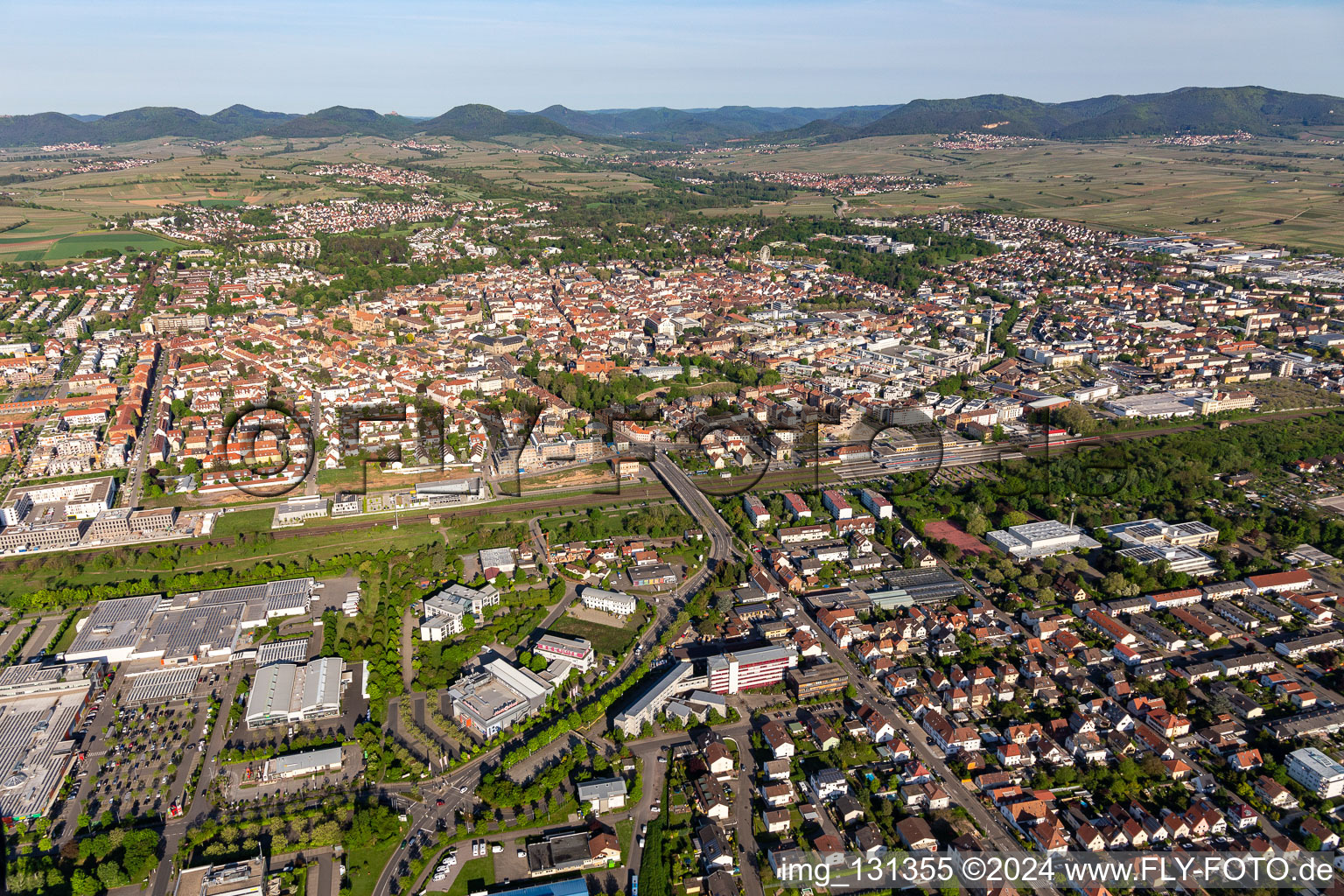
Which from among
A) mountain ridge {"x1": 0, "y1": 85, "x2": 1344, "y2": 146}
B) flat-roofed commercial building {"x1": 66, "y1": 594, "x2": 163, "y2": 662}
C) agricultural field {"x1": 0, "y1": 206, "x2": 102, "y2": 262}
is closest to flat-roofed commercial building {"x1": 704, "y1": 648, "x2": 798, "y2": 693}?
flat-roofed commercial building {"x1": 66, "y1": 594, "x2": 163, "y2": 662}

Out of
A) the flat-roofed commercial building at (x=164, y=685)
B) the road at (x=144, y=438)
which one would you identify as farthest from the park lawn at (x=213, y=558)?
the flat-roofed commercial building at (x=164, y=685)

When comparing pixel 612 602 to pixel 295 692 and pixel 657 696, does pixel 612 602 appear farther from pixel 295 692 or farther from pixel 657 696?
pixel 295 692

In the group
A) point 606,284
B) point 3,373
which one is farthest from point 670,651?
point 606,284

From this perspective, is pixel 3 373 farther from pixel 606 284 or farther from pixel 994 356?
pixel 994 356

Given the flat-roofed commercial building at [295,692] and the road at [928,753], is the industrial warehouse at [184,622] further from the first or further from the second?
the road at [928,753]

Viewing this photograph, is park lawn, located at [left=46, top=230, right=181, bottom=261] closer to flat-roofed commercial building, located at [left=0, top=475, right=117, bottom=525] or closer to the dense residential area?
the dense residential area

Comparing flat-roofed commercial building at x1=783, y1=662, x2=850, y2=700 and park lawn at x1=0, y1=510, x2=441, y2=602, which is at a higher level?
park lawn at x1=0, y1=510, x2=441, y2=602
